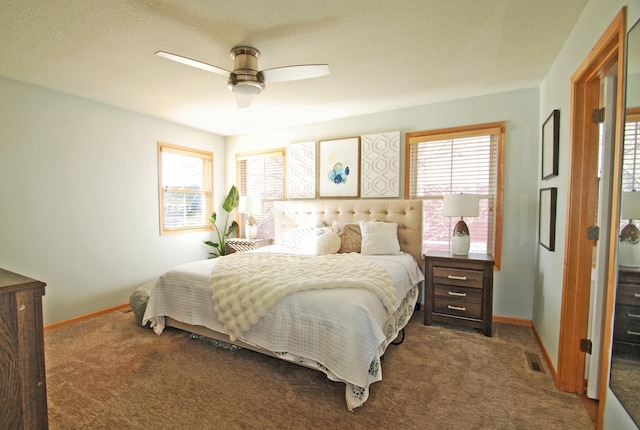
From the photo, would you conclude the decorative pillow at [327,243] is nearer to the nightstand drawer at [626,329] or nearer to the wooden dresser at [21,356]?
the nightstand drawer at [626,329]

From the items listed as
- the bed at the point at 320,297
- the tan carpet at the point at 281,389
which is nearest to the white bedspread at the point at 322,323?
the bed at the point at 320,297

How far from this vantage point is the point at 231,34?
2.03 m

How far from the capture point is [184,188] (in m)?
4.47

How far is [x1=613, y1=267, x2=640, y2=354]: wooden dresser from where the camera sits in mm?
1203

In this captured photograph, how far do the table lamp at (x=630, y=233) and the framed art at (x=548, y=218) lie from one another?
110 centimetres

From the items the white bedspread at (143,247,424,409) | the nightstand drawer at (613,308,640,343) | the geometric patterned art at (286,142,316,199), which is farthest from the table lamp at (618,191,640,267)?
the geometric patterned art at (286,142,316,199)

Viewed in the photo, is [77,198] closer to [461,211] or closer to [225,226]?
[225,226]

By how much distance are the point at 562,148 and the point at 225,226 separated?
4667 mm

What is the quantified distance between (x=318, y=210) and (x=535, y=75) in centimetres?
279

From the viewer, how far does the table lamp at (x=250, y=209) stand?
4.47 m

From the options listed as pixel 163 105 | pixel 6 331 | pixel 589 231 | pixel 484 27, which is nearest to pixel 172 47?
pixel 163 105

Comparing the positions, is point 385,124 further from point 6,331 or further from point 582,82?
point 6,331

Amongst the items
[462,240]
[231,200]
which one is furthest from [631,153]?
[231,200]

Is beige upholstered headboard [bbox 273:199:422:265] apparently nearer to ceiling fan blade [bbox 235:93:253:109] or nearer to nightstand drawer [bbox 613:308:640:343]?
ceiling fan blade [bbox 235:93:253:109]
